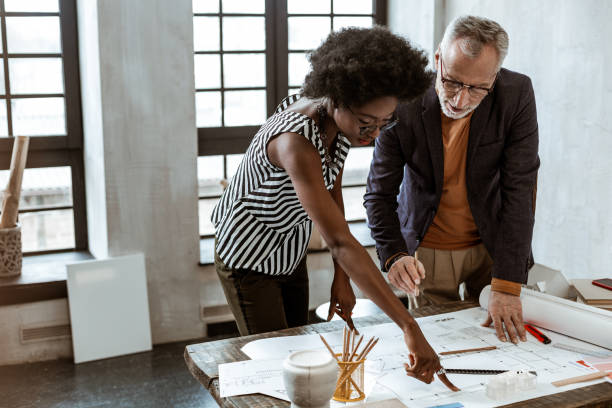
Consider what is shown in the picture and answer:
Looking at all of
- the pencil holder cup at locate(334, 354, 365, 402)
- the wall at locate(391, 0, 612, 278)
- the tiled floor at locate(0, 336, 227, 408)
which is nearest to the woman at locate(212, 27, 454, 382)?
the pencil holder cup at locate(334, 354, 365, 402)

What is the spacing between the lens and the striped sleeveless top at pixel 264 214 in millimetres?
1706

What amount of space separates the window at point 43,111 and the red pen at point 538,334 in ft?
9.43

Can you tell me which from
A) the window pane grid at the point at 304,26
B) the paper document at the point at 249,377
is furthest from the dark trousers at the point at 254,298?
the window pane grid at the point at 304,26

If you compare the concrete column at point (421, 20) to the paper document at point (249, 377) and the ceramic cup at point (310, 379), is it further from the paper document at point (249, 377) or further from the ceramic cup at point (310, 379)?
the ceramic cup at point (310, 379)

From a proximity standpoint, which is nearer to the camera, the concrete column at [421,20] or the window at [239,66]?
the window at [239,66]

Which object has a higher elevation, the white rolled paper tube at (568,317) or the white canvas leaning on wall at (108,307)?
the white rolled paper tube at (568,317)

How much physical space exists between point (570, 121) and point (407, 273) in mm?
1817

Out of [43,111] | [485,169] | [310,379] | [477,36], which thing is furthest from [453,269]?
[43,111]

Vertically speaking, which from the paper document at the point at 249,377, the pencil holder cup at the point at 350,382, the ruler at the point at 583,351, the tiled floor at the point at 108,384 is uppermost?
the pencil holder cup at the point at 350,382

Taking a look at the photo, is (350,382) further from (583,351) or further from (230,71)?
(230,71)

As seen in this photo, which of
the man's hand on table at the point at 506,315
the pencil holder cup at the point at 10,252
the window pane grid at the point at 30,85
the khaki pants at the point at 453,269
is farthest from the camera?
the window pane grid at the point at 30,85

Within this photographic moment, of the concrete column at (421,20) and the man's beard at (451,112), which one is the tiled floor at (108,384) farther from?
the concrete column at (421,20)

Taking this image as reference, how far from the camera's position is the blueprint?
4.76ft

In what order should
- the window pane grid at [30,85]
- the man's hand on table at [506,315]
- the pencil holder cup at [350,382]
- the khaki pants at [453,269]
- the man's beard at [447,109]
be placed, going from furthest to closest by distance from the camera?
the window pane grid at [30,85] → the khaki pants at [453,269] → the man's beard at [447,109] → the man's hand on table at [506,315] → the pencil holder cup at [350,382]
